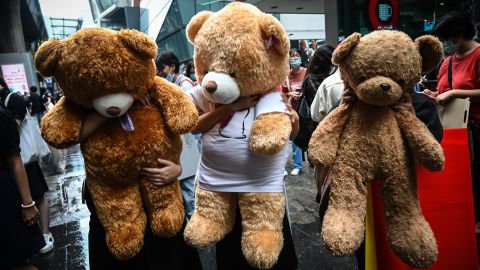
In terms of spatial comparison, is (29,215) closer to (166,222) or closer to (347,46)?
(166,222)

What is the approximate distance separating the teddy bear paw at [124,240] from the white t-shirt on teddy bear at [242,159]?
0.43 meters

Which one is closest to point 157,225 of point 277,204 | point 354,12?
point 277,204

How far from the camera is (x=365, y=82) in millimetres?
1505

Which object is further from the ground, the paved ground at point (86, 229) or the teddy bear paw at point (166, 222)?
the teddy bear paw at point (166, 222)

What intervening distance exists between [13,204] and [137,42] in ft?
5.48

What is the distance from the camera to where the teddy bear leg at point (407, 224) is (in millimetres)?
1551

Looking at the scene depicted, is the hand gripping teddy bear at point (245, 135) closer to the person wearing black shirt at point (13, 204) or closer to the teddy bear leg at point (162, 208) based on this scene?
the teddy bear leg at point (162, 208)

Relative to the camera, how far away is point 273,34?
1599mm

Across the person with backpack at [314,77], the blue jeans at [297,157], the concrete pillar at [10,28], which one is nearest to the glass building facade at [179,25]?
the concrete pillar at [10,28]

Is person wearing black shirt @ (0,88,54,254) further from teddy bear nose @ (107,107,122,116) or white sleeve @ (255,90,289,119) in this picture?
white sleeve @ (255,90,289,119)

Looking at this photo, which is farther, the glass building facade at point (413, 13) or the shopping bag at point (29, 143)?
the glass building facade at point (413, 13)

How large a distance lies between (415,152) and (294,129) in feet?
2.03

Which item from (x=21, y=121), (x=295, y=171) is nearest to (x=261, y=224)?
(x=21, y=121)

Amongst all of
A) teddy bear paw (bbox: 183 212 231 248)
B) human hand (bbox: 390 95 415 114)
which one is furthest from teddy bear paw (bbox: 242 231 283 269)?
human hand (bbox: 390 95 415 114)
